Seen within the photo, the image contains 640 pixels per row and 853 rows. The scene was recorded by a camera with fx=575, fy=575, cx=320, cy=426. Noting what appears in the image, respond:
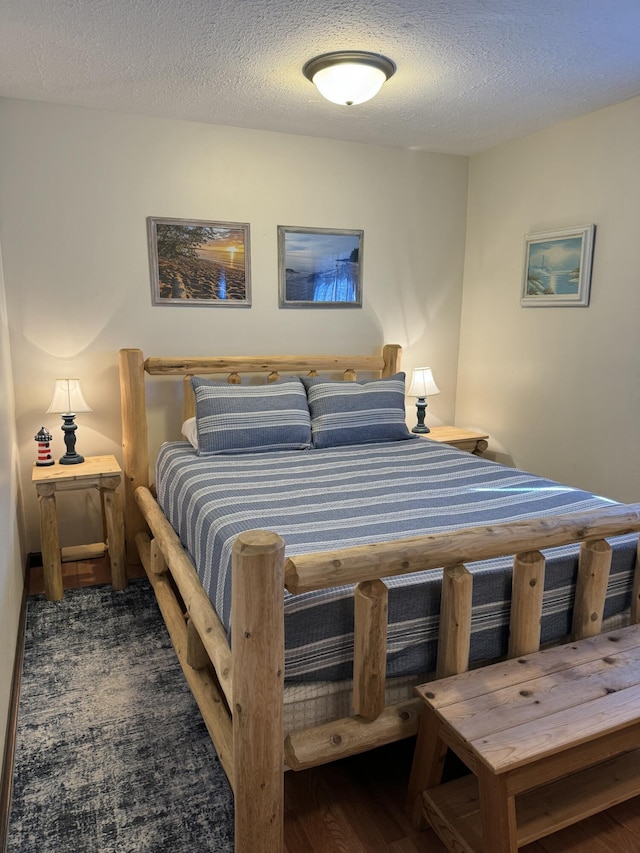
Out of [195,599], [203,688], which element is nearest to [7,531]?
[195,599]

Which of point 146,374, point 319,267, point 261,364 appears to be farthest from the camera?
point 319,267

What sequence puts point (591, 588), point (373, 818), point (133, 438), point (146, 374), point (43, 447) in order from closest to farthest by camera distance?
point (373, 818) < point (591, 588) < point (43, 447) < point (133, 438) < point (146, 374)

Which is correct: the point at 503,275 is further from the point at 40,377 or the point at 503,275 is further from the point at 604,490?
the point at 40,377

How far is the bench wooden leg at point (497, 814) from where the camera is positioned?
1.26 m

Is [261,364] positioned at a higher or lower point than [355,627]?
higher

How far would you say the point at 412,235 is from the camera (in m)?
3.82

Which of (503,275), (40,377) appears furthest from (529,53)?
(40,377)

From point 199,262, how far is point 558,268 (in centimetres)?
205

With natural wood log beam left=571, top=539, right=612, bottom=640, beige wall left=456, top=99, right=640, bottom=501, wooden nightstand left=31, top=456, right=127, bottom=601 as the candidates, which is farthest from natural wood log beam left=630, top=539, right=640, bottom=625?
wooden nightstand left=31, top=456, right=127, bottom=601

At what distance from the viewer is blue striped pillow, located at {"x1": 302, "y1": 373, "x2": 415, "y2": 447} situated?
10.2 feet

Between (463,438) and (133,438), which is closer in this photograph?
(133,438)

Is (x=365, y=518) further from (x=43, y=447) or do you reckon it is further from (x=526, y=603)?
(x=43, y=447)

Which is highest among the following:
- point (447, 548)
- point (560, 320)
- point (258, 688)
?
point (560, 320)

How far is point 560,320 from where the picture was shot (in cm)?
330
